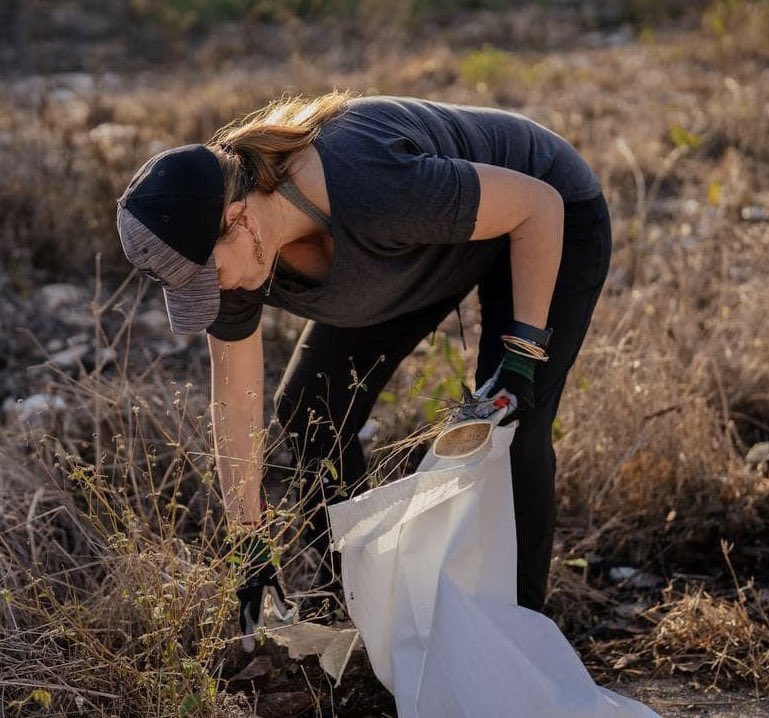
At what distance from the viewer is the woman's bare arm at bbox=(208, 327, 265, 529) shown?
86.7 inches

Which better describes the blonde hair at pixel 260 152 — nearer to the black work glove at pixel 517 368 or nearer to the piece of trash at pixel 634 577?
the black work glove at pixel 517 368

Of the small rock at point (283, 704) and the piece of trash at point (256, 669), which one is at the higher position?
the piece of trash at point (256, 669)

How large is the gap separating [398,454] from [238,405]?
725 mm

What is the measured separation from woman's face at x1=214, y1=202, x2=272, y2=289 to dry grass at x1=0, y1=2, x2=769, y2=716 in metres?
0.24

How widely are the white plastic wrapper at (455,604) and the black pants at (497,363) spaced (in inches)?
5.5

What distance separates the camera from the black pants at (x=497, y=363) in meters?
2.27

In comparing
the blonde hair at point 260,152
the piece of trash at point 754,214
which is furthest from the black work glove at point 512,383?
the piece of trash at point 754,214

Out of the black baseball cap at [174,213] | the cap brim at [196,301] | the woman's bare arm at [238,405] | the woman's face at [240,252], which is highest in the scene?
the black baseball cap at [174,213]

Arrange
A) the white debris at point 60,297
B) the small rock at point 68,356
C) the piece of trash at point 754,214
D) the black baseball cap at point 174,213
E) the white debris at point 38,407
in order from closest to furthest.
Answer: the black baseball cap at point 174,213
the white debris at point 38,407
the small rock at point 68,356
the white debris at point 60,297
the piece of trash at point 754,214

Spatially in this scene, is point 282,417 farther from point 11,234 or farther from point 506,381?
point 11,234

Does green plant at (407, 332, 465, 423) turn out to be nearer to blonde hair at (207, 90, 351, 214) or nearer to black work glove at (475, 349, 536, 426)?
black work glove at (475, 349, 536, 426)

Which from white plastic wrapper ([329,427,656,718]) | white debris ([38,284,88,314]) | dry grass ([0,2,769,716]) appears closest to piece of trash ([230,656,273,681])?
dry grass ([0,2,769,716])

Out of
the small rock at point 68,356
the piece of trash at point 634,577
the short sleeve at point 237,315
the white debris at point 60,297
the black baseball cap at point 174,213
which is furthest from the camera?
the white debris at point 60,297

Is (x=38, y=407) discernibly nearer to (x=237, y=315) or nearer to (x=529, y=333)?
(x=237, y=315)
